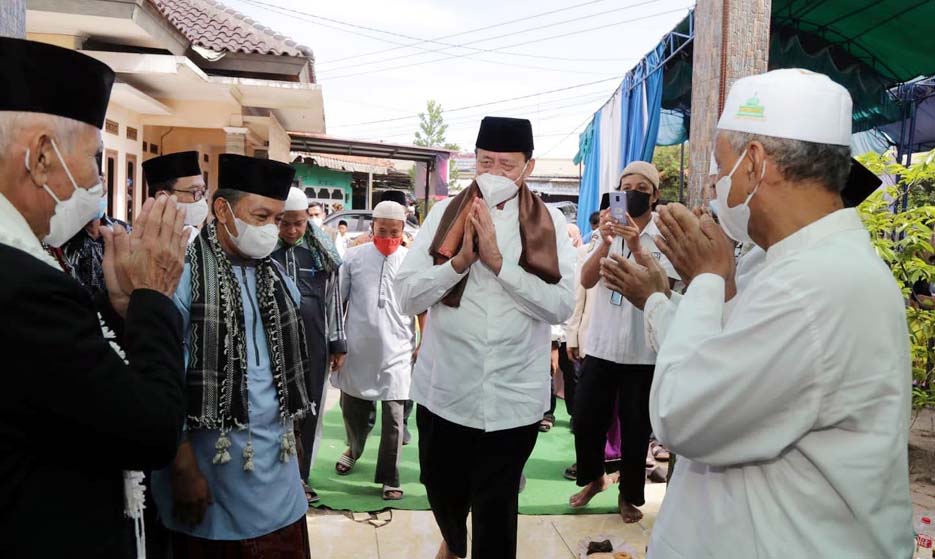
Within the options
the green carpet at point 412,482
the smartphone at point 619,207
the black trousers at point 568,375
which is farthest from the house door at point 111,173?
the smartphone at point 619,207

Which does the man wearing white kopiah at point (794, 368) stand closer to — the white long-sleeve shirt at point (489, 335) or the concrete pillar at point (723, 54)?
the white long-sleeve shirt at point (489, 335)

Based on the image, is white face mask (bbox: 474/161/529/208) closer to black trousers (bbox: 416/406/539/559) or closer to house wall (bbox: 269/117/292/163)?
black trousers (bbox: 416/406/539/559)

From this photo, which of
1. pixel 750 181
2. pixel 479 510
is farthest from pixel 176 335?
pixel 479 510

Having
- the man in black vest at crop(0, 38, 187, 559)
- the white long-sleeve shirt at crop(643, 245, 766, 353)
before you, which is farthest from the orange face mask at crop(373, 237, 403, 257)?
the man in black vest at crop(0, 38, 187, 559)

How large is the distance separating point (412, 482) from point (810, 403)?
13.1 feet

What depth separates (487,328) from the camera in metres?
3.27

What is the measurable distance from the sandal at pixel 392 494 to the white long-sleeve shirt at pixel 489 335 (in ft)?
5.05

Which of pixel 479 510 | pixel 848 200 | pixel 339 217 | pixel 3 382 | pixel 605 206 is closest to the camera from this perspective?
pixel 3 382

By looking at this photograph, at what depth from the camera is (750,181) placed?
1.60 metres

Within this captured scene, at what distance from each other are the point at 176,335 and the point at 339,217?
583 inches

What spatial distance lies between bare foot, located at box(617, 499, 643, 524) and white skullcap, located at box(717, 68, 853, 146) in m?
3.38

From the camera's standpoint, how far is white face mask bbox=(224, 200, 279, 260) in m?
2.58

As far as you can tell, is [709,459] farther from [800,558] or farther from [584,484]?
[584,484]

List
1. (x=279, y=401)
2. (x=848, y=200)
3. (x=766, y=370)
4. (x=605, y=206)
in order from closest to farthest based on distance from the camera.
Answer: (x=766, y=370) → (x=848, y=200) → (x=279, y=401) → (x=605, y=206)
